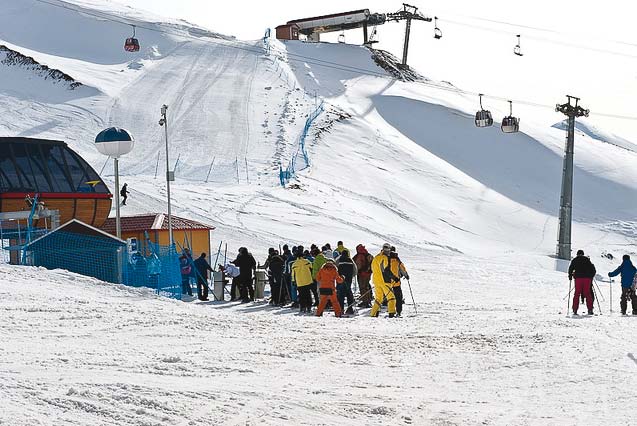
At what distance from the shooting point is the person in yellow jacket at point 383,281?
57.4 ft

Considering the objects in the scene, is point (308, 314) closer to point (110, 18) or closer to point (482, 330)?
point (482, 330)

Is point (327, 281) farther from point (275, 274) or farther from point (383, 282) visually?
point (275, 274)

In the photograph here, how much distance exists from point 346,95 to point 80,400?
62817mm

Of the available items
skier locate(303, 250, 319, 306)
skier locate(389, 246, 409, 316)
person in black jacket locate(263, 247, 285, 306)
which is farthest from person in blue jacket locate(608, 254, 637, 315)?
person in black jacket locate(263, 247, 285, 306)

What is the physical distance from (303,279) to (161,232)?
6807 millimetres

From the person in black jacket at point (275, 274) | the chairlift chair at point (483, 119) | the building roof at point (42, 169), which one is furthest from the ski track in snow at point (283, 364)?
the chairlift chair at point (483, 119)

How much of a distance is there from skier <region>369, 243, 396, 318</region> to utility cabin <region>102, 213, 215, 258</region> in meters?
7.43

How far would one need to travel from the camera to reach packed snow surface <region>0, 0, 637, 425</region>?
902 centimetres

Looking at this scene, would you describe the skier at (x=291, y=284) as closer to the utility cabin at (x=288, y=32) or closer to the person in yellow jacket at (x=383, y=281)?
the person in yellow jacket at (x=383, y=281)

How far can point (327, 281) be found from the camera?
1752cm

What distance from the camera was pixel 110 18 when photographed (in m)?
86.9

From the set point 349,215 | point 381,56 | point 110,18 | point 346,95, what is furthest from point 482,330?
point 110,18

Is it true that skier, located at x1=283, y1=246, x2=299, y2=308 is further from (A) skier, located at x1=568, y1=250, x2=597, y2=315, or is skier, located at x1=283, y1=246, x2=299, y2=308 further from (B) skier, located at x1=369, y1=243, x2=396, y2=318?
(A) skier, located at x1=568, y1=250, x2=597, y2=315

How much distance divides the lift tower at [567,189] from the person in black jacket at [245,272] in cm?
2164
